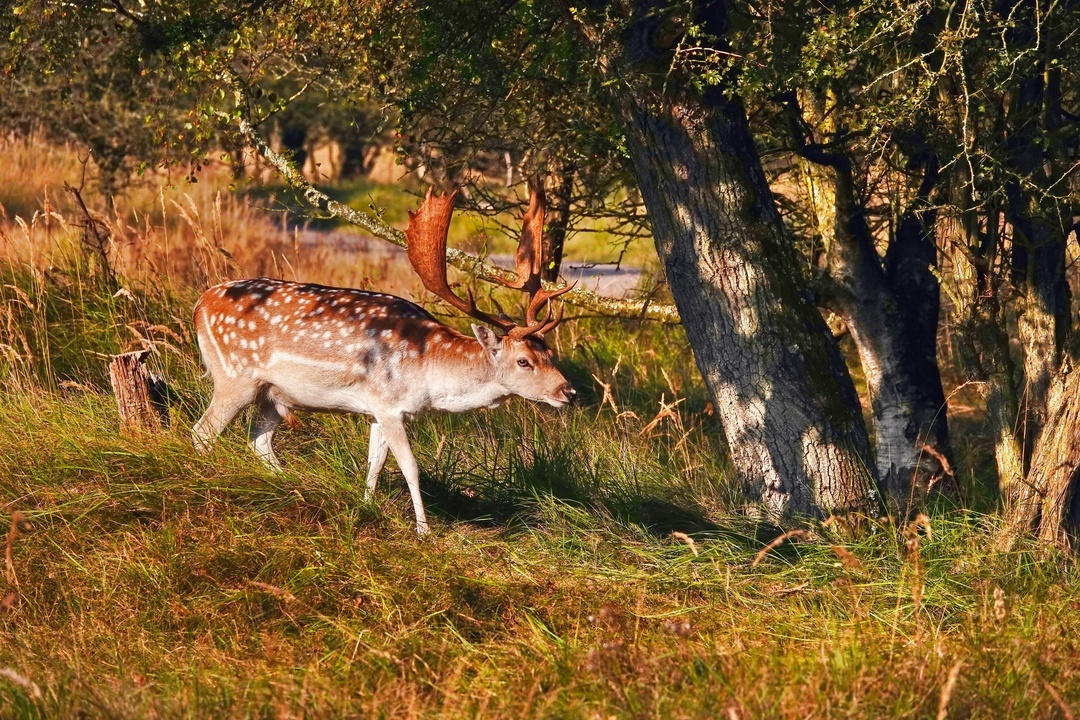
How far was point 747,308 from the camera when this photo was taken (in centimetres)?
610

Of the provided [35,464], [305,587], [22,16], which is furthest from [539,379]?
[22,16]

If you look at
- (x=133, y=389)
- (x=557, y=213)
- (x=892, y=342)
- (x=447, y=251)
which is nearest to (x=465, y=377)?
(x=133, y=389)

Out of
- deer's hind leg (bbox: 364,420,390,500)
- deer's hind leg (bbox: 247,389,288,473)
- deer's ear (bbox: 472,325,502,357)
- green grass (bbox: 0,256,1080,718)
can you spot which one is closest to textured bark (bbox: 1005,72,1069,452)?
green grass (bbox: 0,256,1080,718)

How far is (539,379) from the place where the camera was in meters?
6.29

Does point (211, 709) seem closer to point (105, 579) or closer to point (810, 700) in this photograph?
point (105, 579)

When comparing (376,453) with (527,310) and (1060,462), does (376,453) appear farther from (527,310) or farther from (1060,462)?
(1060,462)

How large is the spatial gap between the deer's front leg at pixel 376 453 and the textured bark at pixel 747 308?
5.10ft

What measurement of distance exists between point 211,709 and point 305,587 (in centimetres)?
94

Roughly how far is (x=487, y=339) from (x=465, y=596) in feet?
5.64

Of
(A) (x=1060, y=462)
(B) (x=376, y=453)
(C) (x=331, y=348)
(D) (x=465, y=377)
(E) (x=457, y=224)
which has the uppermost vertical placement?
(C) (x=331, y=348)

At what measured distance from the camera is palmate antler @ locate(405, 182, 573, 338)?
6336 millimetres

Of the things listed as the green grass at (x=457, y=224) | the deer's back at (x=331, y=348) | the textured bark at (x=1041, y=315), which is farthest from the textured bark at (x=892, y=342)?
the green grass at (x=457, y=224)

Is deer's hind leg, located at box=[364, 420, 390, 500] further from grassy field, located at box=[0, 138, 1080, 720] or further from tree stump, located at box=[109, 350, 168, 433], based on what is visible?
tree stump, located at box=[109, 350, 168, 433]

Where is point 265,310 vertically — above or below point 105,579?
above
